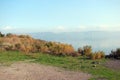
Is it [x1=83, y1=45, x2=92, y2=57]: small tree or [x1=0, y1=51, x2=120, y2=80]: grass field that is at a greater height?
[x1=83, y1=45, x2=92, y2=57]: small tree

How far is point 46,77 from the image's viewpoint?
21.2 meters

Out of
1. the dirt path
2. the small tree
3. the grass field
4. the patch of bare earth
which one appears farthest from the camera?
the small tree

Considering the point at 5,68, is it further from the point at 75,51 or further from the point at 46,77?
the point at 75,51

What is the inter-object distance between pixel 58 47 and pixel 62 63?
9.59m

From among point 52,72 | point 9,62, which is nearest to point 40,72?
point 52,72

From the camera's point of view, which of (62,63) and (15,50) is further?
(15,50)

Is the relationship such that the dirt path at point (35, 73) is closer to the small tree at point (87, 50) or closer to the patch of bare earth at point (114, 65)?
the patch of bare earth at point (114, 65)

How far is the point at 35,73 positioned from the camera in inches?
883

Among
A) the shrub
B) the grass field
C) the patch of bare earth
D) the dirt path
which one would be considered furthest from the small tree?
the dirt path

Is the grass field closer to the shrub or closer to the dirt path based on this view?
the dirt path

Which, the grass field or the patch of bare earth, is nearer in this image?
the grass field

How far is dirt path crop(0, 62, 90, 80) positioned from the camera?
2103cm

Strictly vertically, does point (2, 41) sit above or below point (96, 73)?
above

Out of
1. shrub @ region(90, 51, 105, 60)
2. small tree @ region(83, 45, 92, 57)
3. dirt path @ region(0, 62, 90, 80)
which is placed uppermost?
small tree @ region(83, 45, 92, 57)
